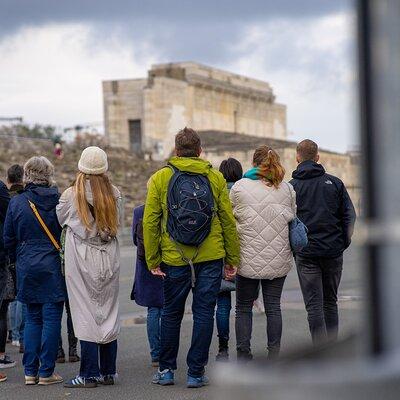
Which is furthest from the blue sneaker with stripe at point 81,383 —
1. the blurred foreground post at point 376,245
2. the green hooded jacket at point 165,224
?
the blurred foreground post at point 376,245

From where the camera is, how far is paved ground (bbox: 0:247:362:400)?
27.2ft

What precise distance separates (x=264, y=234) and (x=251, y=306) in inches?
25.0

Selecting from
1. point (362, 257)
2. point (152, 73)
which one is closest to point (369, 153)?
point (362, 257)

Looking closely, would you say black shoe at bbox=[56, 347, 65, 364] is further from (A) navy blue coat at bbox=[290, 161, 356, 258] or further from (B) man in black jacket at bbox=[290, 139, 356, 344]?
(A) navy blue coat at bbox=[290, 161, 356, 258]

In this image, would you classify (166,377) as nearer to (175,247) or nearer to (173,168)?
(175,247)

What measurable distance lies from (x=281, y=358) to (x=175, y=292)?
588cm

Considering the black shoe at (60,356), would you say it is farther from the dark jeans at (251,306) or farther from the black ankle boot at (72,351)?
the dark jeans at (251,306)

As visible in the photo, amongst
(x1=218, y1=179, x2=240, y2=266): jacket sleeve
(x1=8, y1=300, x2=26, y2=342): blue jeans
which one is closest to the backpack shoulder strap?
(x1=218, y1=179, x2=240, y2=266): jacket sleeve

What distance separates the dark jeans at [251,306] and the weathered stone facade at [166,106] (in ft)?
184

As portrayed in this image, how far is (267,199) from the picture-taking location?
871cm

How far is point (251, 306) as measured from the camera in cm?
886

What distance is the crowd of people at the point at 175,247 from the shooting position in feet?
26.9

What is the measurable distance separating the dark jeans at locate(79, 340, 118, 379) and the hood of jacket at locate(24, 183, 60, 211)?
1.15m

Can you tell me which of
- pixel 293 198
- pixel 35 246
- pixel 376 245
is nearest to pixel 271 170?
pixel 293 198
